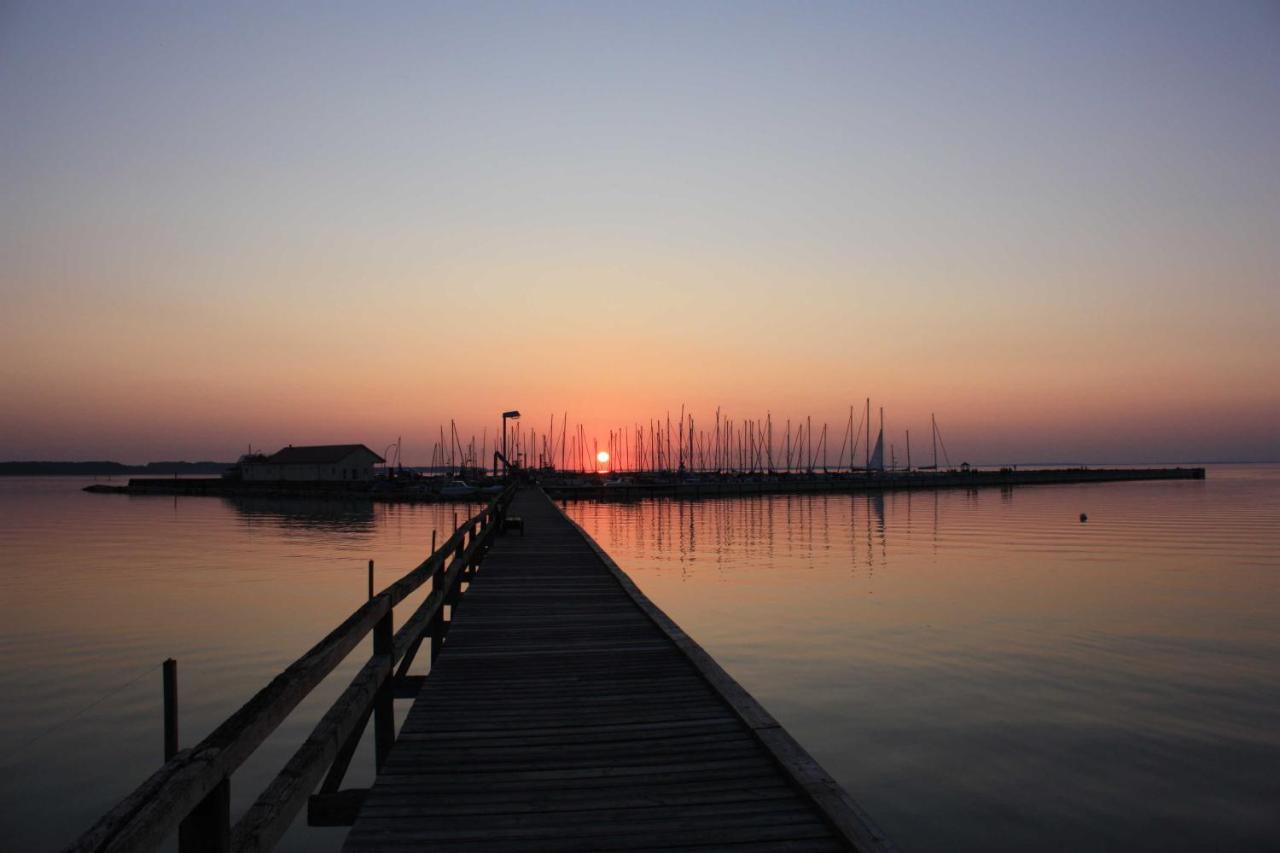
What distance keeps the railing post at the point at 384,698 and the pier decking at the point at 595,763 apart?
1.54 feet

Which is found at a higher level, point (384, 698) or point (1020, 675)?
point (384, 698)

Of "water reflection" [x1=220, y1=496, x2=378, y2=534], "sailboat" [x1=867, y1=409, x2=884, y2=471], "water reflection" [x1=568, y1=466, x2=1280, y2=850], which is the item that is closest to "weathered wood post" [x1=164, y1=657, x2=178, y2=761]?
"water reflection" [x1=568, y1=466, x2=1280, y2=850]

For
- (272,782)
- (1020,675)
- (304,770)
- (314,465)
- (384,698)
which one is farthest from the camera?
(314,465)

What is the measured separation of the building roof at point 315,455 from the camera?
96.5 m

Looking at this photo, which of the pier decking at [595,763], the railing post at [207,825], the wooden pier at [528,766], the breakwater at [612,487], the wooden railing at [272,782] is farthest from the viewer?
the breakwater at [612,487]

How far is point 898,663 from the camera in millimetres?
16109

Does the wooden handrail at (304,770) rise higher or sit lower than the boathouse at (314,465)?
lower

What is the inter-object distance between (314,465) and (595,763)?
97873mm

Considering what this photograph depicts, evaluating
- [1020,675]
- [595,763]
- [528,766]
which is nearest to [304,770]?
[528,766]

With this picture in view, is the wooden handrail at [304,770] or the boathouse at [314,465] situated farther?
the boathouse at [314,465]

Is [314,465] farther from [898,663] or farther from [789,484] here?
[898,663]

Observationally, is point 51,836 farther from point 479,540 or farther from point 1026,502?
point 1026,502

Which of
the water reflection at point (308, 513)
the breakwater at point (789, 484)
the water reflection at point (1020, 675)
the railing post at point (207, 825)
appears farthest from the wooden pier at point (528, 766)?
the breakwater at point (789, 484)

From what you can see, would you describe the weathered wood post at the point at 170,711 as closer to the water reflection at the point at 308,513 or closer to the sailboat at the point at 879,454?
the water reflection at the point at 308,513
